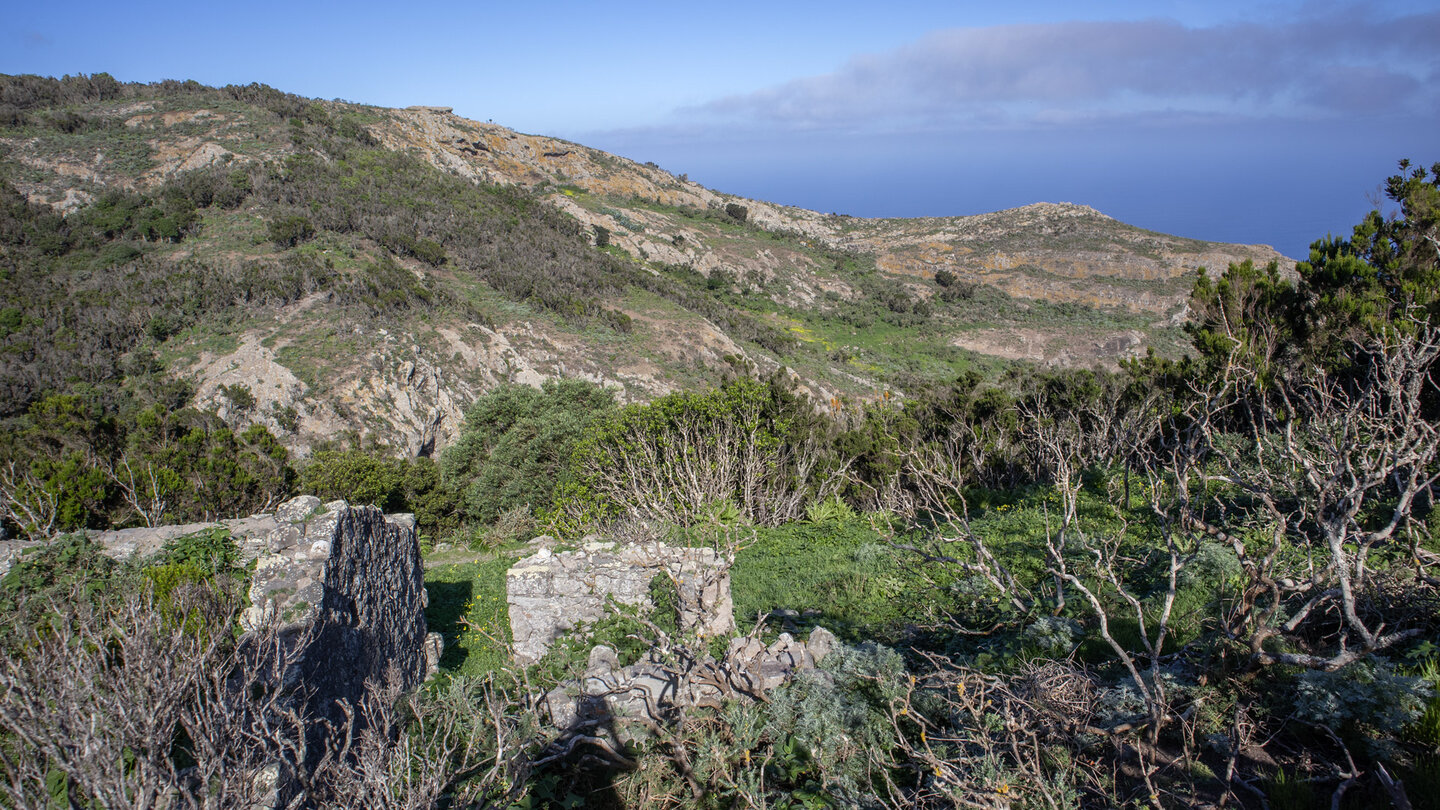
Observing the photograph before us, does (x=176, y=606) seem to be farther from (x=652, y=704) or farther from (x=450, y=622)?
(x=450, y=622)

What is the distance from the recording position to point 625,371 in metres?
23.2

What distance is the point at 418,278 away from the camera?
24.0 metres

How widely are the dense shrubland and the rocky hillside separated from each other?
0.47 m

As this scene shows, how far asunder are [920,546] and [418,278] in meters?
21.8

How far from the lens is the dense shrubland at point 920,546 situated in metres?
3.82

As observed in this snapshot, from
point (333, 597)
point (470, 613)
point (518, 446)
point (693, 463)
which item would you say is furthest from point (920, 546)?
point (518, 446)

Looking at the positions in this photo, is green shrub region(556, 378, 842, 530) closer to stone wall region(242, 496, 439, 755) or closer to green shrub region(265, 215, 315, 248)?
stone wall region(242, 496, 439, 755)

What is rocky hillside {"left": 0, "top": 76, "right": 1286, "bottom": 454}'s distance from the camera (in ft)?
58.9

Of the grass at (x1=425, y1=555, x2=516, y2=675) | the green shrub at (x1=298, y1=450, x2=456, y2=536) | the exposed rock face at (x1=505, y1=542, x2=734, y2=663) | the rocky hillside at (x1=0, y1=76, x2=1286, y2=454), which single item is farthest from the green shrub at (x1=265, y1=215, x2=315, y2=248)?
the exposed rock face at (x1=505, y1=542, x2=734, y2=663)

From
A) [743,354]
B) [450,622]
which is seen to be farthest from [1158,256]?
[450,622]

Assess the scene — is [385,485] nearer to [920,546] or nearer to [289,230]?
[920,546]

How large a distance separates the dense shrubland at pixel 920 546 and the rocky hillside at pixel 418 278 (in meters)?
0.47

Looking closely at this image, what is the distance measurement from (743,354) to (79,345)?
830 inches

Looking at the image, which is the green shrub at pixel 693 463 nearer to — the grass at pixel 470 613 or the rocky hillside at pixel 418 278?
the grass at pixel 470 613
